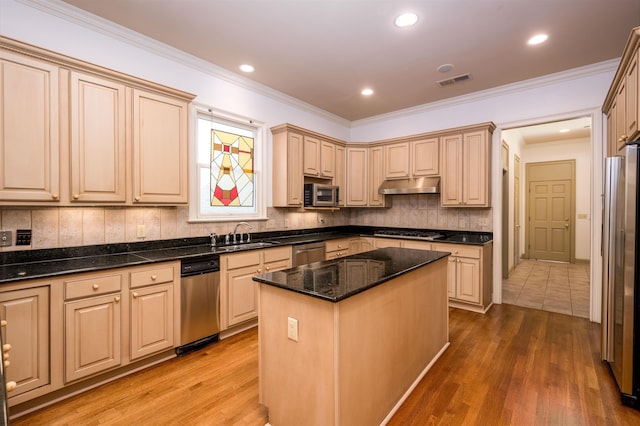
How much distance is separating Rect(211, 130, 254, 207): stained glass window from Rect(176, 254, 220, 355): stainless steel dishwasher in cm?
104

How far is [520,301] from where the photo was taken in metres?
4.31

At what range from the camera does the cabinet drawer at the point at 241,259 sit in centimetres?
309

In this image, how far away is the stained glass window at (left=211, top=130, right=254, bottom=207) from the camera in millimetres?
3721

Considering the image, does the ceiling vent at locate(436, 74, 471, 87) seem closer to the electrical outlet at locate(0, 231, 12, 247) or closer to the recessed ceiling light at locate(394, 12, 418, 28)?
the recessed ceiling light at locate(394, 12, 418, 28)

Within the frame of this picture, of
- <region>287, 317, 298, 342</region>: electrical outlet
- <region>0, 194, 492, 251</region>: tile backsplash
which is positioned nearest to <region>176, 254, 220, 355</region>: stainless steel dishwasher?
<region>0, 194, 492, 251</region>: tile backsplash

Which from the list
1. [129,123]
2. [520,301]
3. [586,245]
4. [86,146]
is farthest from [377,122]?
[586,245]

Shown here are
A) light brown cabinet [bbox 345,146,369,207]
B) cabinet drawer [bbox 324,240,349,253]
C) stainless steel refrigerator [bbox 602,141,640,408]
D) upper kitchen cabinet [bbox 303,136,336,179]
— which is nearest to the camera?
stainless steel refrigerator [bbox 602,141,640,408]

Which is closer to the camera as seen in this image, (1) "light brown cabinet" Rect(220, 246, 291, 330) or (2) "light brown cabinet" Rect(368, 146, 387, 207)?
(1) "light brown cabinet" Rect(220, 246, 291, 330)

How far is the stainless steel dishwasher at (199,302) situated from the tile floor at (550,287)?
13.2 feet

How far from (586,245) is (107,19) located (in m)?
9.46

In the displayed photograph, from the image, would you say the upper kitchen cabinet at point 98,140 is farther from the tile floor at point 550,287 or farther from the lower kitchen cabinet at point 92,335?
the tile floor at point 550,287

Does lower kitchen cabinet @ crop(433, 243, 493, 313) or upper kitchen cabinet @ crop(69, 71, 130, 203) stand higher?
upper kitchen cabinet @ crop(69, 71, 130, 203)

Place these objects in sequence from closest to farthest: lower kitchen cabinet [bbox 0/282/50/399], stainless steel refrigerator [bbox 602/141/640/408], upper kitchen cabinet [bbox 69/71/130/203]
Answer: lower kitchen cabinet [bbox 0/282/50/399] → stainless steel refrigerator [bbox 602/141/640/408] → upper kitchen cabinet [bbox 69/71/130/203]

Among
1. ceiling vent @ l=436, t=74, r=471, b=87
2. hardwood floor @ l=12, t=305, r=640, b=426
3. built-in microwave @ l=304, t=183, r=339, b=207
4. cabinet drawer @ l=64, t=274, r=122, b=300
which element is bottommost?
hardwood floor @ l=12, t=305, r=640, b=426
